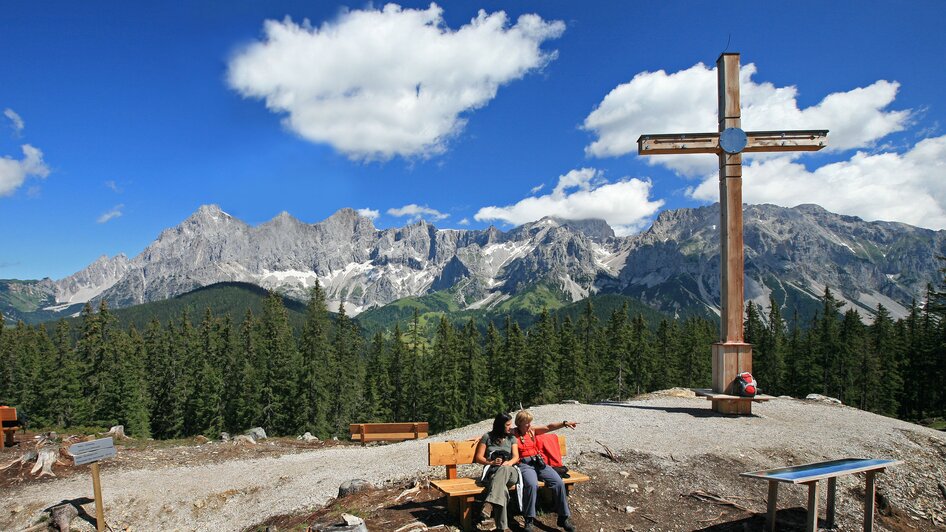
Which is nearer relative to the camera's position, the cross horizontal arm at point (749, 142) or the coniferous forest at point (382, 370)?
the cross horizontal arm at point (749, 142)

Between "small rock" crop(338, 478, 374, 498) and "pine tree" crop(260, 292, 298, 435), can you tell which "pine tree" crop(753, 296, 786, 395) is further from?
"small rock" crop(338, 478, 374, 498)

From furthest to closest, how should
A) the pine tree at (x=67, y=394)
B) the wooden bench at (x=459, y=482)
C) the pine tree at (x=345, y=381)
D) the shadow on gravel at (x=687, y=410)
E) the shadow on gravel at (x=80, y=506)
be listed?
the pine tree at (x=345, y=381), the pine tree at (x=67, y=394), the shadow on gravel at (x=687, y=410), the shadow on gravel at (x=80, y=506), the wooden bench at (x=459, y=482)

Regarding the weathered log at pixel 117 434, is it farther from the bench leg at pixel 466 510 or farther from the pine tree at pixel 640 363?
the pine tree at pixel 640 363

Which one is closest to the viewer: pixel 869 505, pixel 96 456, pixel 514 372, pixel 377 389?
pixel 869 505

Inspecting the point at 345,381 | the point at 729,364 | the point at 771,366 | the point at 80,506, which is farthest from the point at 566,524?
the point at 771,366

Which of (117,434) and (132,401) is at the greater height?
(117,434)

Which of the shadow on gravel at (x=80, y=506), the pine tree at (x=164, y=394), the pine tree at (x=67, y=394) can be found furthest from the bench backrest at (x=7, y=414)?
the pine tree at (x=164, y=394)

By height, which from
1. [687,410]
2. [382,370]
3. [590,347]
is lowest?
[382,370]

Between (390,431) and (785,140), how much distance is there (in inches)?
715

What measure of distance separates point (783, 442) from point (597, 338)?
50.0 m

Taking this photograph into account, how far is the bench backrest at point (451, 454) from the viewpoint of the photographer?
8625 mm

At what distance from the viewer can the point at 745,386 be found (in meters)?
14.5

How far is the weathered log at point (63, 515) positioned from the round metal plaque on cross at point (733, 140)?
1946 cm

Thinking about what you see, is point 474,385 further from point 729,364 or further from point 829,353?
point 829,353
